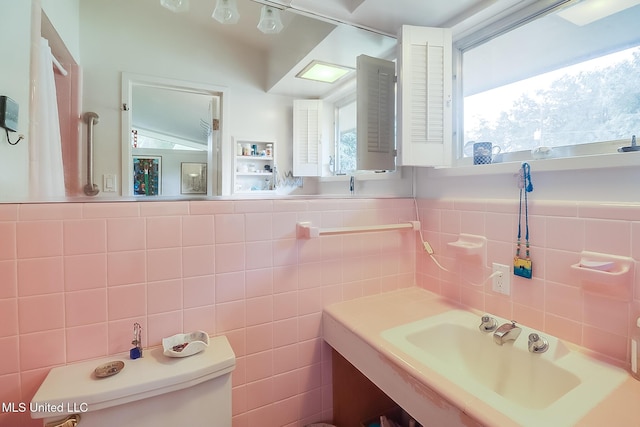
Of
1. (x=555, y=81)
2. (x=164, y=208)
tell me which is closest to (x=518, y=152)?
(x=555, y=81)

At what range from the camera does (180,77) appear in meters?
1.18

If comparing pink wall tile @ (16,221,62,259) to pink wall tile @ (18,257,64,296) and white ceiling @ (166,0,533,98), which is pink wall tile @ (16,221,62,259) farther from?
white ceiling @ (166,0,533,98)

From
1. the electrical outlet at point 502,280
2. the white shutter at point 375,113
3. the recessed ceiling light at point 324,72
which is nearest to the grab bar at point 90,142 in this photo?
the recessed ceiling light at point 324,72

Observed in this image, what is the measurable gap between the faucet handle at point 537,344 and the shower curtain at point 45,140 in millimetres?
1554

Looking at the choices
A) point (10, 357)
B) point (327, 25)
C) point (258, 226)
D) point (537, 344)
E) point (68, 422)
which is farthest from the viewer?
point (327, 25)

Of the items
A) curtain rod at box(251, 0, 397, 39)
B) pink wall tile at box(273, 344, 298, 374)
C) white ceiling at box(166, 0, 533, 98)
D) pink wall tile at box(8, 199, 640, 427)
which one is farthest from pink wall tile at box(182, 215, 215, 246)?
curtain rod at box(251, 0, 397, 39)

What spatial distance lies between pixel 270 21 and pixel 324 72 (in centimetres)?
34

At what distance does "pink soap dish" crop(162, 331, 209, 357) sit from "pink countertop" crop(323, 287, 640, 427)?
1.64ft

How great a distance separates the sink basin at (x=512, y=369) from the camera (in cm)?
69

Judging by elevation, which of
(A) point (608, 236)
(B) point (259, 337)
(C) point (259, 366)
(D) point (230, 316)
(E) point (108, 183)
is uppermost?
(E) point (108, 183)

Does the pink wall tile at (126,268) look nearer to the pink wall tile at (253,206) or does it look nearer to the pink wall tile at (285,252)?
the pink wall tile at (253,206)

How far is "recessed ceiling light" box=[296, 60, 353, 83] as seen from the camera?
4.88ft

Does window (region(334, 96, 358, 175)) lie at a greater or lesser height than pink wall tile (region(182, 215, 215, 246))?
greater

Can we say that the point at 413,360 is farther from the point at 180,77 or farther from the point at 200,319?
the point at 180,77
